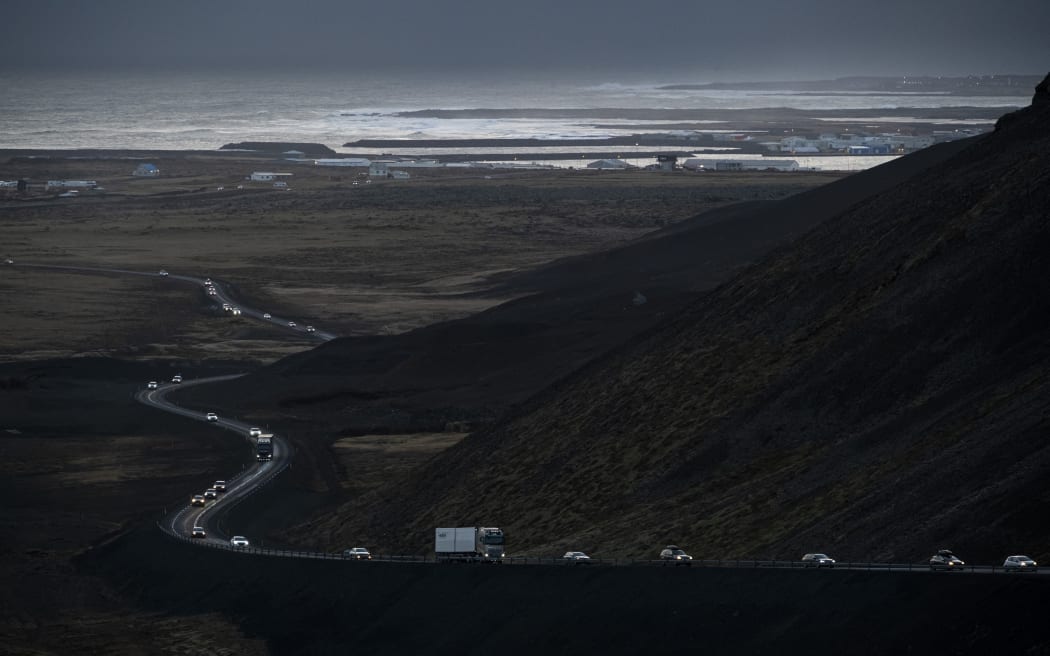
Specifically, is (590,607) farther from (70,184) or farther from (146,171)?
(146,171)

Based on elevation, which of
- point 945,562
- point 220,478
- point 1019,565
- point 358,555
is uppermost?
point 1019,565

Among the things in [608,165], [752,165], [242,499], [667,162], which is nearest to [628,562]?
[242,499]

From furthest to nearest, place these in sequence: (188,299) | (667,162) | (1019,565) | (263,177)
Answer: (667,162)
(263,177)
(188,299)
(1019,565)

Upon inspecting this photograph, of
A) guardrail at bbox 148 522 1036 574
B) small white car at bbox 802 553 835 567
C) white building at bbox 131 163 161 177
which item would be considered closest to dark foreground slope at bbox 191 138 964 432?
guardrail at bbox 148 522 1036 574

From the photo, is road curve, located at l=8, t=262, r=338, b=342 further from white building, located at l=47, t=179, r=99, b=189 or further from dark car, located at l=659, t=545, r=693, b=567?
white building, located at l=47, t=179, r=99, b=189

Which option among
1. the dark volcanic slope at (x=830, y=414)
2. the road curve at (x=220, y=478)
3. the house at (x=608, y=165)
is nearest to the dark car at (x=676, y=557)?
the dark volcanic slope at (x=830, y=414)
